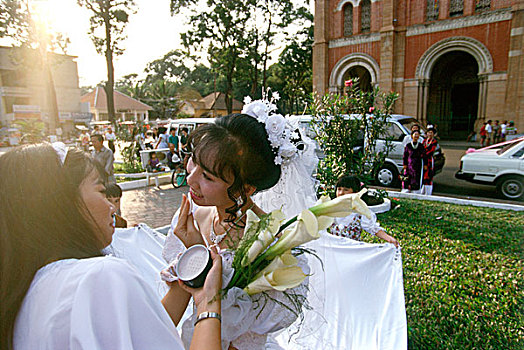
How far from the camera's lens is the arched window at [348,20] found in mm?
23344

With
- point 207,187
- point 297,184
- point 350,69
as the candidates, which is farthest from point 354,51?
point 207,187

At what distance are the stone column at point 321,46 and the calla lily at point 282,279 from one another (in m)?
24.1

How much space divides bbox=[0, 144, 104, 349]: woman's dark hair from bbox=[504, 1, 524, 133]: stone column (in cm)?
2309

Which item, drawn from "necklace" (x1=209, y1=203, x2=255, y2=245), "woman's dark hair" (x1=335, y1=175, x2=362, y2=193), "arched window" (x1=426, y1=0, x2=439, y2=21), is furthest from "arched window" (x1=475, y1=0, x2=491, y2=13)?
"necklace" (x1=209, y1=203, x2=255, y2=245)

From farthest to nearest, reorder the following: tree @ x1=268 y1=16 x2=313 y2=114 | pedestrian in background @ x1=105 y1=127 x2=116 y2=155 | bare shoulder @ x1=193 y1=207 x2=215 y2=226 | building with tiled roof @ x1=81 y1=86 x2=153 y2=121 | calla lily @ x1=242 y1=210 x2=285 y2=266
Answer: building with tiled roof @ x1=81 y1=86 x2=153 y2=121 → tree @ x1=268 y1=16 x2=313 y2=114 → pedestrian in background @ x1=105 y1=127 x2=116 y2=155 → bare shoulder @ x1=193 y1=207 x2=215 y2=226 → calla lily @ x1=242 y1=210 x2=285 y2=266

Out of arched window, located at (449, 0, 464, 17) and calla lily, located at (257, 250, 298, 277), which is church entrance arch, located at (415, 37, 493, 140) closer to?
arched window, located at (449, 0, 464, 17)

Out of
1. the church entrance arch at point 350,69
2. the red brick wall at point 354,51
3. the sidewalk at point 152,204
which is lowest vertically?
the sidewalk at point 152,204

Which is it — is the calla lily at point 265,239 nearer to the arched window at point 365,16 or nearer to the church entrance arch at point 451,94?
the church entrance arch at point 451,94

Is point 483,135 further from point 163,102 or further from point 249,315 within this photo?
point 163,102

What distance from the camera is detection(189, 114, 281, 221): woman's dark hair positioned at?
5.47ft

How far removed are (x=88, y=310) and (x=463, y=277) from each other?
14.1ft

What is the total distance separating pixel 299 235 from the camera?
1.29 meters

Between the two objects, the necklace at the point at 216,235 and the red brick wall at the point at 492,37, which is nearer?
the necklace at the point at 216,235

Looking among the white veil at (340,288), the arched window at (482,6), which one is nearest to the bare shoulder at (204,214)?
the white veil at (340,288)
